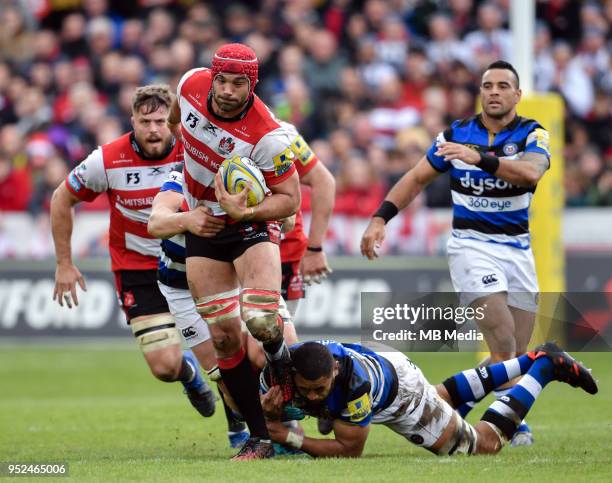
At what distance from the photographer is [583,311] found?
15.5 m

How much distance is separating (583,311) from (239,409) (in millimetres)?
8039

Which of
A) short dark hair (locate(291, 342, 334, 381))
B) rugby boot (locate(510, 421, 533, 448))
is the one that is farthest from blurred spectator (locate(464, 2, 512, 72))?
short dark hair (locate(291, 342, 334, 381))

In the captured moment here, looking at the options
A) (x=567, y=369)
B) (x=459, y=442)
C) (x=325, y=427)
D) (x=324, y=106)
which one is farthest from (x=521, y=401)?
(x=324, y=106)

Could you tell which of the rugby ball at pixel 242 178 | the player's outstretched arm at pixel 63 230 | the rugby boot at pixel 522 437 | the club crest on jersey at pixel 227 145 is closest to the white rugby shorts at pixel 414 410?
the rugby boot at pixel 522 437

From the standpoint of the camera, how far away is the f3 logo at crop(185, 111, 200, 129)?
8.20m

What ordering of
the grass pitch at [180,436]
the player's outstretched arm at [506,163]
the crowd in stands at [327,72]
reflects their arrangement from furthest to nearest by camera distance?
the crowd in stands at [327,72] → the player's outstretched arm at [506,163] → the grass pitch at [180,436]

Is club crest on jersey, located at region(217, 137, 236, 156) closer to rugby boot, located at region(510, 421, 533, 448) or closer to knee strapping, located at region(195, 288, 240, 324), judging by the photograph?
knee strapping, located at region(195, 288, 240, 324)

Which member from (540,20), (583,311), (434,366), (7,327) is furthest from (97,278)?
(540,20)

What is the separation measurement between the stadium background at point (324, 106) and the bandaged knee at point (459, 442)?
642cm

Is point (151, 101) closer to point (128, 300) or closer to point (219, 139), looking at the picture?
point (128, 300)

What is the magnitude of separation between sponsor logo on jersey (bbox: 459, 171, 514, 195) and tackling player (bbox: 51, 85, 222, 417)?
7.40ft

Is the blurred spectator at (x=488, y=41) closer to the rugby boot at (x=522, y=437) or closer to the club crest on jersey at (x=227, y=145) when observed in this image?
the rugby boot at (x=522, y=437)

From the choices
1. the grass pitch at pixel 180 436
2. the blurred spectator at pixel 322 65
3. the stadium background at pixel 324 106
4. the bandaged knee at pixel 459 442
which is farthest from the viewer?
the blurred spectator at pixel 322 65

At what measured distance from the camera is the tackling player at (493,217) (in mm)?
9656
